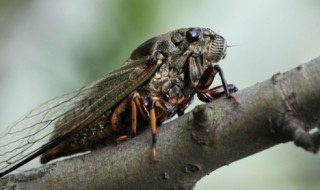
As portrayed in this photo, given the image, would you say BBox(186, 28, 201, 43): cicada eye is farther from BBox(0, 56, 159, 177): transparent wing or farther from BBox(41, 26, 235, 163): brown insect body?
BBox(0, 56, 159, 177): transparent wing

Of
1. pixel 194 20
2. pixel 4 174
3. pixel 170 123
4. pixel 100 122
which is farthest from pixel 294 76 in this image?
pixel 194 20

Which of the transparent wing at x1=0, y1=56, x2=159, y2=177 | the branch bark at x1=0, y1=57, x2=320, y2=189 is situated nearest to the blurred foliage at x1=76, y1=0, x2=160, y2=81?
the transparent wing at x1=0, y1=56, x2=159, y2=177

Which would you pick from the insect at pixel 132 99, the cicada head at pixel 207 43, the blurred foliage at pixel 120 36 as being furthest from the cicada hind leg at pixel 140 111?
the blurred foliage at pixel 120 36

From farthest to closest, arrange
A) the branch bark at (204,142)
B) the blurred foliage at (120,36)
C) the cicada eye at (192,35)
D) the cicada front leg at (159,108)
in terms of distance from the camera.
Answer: the blurred foliage at (120,36)
the cicada eye at (192,35)
the cicada front leg at (159,108)
the branch bark at (204,142)

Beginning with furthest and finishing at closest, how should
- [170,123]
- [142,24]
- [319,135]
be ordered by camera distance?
1. [142,24]
2. [170,123]
3. [319,135]

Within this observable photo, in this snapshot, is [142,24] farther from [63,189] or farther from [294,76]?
[294,76]

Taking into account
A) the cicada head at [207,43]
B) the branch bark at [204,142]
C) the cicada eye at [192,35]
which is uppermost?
the cicada eye at [192,35]

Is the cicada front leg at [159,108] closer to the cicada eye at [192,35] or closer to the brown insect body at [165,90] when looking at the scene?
the brown insect body at [165,90]
